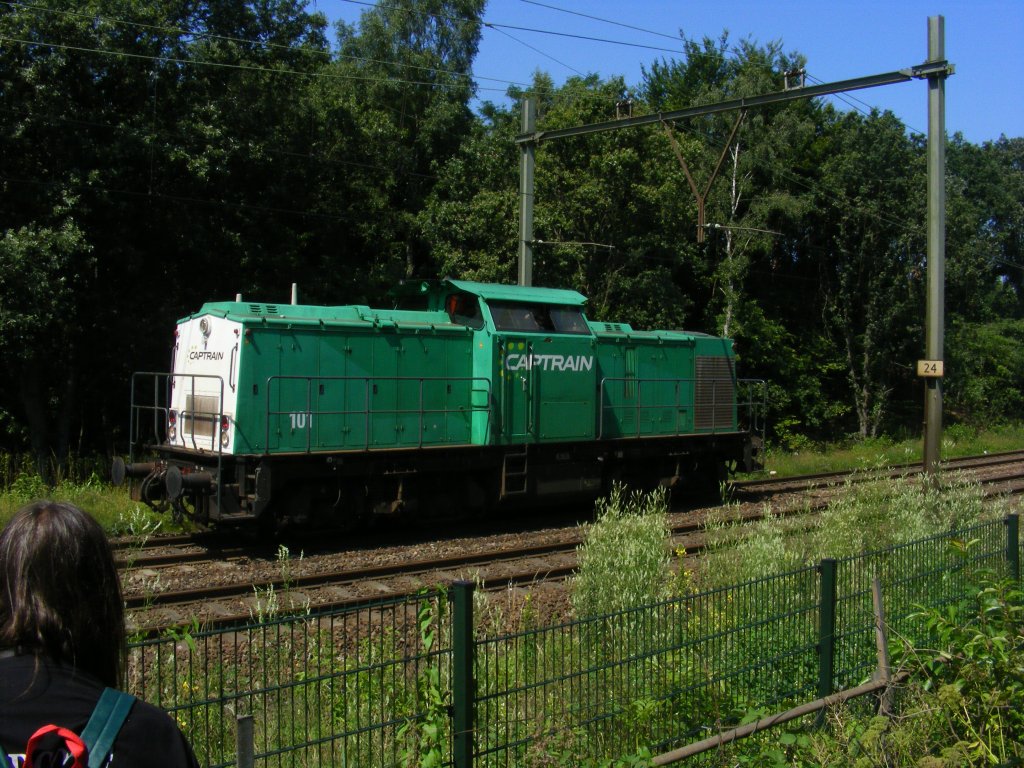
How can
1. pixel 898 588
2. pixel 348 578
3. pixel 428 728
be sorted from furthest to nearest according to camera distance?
pixel 348 578
pixel 898 588
pixel 428 728

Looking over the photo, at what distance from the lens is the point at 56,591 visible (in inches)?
79.4

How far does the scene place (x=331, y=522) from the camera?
39.5 feet

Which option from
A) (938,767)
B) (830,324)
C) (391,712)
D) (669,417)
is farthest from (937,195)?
(830,324)

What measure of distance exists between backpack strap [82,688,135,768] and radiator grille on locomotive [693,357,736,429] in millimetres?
14411

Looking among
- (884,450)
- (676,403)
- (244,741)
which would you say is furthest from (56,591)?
(884,450)

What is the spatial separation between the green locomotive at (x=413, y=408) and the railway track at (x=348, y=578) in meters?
1.05

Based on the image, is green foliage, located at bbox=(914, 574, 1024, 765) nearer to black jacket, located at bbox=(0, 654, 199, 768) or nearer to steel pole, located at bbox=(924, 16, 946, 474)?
black jacket, located at bbox=(0, 654, 199, 768)

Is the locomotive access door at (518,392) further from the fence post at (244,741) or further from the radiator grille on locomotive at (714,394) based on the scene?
the fence post at (244,741)

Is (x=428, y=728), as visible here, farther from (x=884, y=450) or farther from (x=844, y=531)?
(x=884, y=450)

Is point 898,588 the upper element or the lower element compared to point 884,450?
upper

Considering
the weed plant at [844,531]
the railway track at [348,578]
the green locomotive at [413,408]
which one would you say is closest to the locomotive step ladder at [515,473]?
the green locomotive at [413,408]

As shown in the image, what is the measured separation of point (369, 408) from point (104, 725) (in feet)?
33.2

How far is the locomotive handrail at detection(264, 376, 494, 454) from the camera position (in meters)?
11.2

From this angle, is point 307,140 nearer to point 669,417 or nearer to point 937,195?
point 669,417
